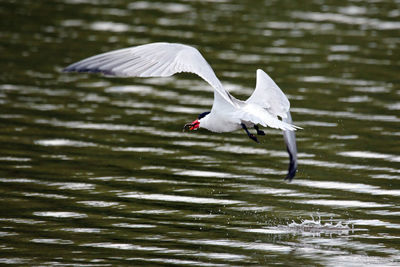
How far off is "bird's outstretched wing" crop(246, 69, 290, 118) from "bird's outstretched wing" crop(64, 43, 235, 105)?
0.46 metres

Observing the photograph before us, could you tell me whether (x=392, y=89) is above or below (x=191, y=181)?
above

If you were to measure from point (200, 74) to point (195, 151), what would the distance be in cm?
355

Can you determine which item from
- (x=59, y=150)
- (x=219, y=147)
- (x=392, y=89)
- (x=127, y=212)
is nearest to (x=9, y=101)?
(x=59, y=150)

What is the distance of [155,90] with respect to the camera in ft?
50.5

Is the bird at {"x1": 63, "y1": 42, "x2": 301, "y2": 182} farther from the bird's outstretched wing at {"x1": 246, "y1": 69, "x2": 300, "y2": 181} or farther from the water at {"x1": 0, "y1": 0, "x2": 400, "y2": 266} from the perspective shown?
the water at {"x1": 0, "y1": 0, "x2": 400, "y2": 266}

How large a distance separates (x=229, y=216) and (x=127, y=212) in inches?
42.9

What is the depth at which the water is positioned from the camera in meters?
8.77

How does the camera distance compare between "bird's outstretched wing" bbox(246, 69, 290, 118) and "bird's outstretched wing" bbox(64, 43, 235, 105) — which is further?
"bird's outstretched wing" bbox(246, 69, 290, 118)

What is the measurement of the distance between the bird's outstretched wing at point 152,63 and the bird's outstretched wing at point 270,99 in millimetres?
457

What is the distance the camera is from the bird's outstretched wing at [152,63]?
8750mm

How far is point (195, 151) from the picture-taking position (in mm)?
12133

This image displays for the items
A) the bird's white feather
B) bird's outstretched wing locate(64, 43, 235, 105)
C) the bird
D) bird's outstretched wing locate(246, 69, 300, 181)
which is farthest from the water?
bird's outstretched wing locate(64, 43, 235, 105)

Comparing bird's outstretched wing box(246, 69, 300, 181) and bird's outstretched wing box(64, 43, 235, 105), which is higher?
bird's outstretched wing box(64, 43, 235, 105)

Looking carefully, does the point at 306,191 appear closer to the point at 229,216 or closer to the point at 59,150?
the point at 229,216
